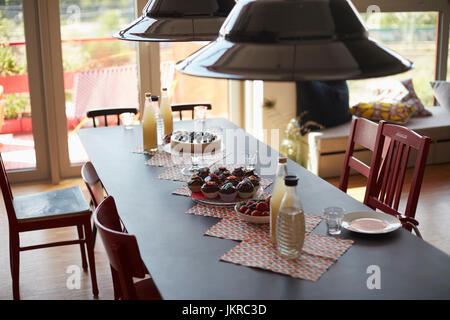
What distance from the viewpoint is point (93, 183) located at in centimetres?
253

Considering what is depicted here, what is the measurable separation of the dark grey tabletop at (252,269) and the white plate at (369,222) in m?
0.03

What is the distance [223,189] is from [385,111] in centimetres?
315

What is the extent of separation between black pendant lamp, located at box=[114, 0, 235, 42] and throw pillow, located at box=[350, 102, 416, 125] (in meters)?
3.39

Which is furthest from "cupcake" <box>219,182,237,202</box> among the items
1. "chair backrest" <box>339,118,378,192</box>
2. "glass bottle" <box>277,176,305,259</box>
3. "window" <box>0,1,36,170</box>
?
"window" <box>0,1,36,170</box>

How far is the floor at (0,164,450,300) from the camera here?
310cm

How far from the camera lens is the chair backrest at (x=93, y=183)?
2439 mm

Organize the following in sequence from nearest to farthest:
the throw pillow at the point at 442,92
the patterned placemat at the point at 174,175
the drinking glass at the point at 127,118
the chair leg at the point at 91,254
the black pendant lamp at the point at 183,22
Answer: the black pendant lamp at the point at 183,22, the patterned placemat at the point at 174,175, the chair leg at the point at 91,254, the drinking glass at the point at 127,118, the throw pillow at the point at 442,92

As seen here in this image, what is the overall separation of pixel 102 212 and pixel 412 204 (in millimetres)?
1343

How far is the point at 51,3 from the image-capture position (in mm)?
4617

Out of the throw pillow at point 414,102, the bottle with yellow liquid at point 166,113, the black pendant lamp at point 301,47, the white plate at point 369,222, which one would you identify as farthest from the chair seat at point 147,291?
the throw pillow at point 414,102

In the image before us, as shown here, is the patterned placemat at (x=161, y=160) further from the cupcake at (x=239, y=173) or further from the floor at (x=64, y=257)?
the floor at (x=64, y=257)

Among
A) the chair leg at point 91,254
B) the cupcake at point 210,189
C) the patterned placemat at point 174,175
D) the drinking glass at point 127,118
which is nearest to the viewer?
the cupcake at point 210,189
